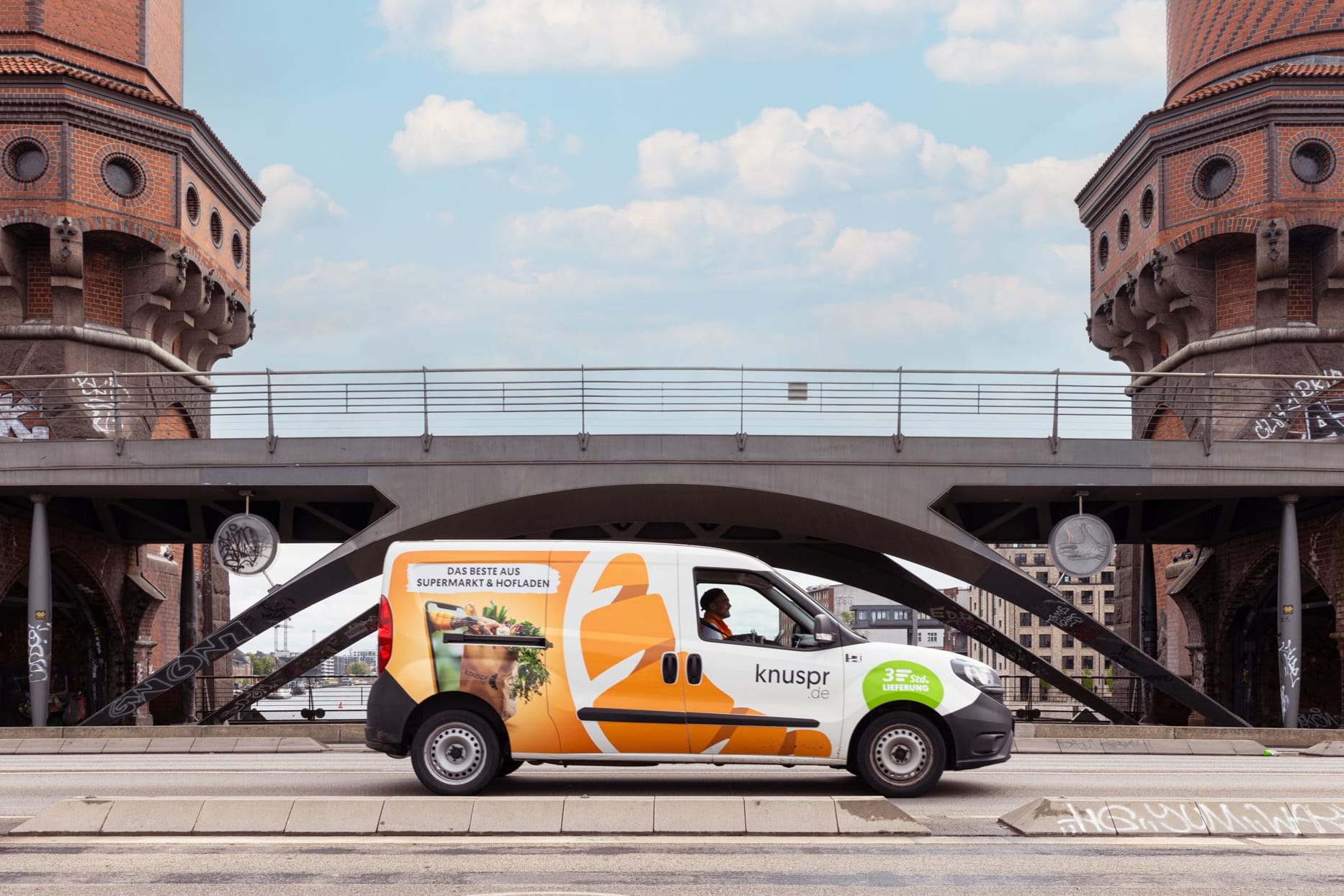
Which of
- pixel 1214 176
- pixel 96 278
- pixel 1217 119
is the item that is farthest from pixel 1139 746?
pixel 96 278

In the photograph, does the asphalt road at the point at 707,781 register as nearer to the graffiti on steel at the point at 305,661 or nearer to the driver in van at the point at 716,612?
the driver in van at the point at 716,612

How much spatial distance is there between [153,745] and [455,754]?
10757 mm

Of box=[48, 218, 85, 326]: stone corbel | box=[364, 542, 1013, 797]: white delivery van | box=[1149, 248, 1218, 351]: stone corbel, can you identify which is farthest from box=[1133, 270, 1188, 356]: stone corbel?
box=[48, 218, 85, 326]: stone corbel

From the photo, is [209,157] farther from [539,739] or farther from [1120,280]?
[539,739]

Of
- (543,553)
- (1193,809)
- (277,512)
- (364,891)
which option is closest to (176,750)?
(277,512)

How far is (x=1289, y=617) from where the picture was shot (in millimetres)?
22562

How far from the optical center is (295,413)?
913 inches

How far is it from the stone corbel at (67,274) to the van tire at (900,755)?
23483mm

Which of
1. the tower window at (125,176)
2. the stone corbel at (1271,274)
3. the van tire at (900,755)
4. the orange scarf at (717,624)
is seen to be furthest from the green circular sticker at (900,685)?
the tower window at (125,176)

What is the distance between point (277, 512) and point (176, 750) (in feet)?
28.3

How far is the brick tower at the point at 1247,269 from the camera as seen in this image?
92.6 ft

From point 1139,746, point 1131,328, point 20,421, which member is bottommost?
point 1139,746

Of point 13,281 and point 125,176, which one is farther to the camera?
point 125,176

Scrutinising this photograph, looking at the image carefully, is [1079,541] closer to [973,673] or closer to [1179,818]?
[973,673]
